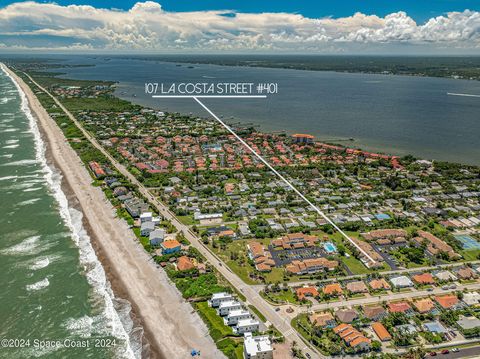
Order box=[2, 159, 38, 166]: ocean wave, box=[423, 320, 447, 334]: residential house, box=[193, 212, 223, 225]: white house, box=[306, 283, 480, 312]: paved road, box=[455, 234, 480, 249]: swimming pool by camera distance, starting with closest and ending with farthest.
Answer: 1. box=[423, 320, 447, 334]: residential house
2. box=[306, 283, 480, 312]: paved road
3. box=[455, 234, 480, 249]: swimming pool
4. box=[193, 212, 223, 225]: white house
5. box=[2, 159, 38, 166]: ocean wave

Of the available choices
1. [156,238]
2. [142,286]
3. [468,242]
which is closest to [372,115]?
[468,242]

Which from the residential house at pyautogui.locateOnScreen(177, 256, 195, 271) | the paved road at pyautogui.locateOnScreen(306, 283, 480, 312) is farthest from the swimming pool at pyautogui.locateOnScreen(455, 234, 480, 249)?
the residential house at pyautogui.locateOnScreen(177, 256, 195, 271)

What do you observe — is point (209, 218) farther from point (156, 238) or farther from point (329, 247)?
point (329, 247)

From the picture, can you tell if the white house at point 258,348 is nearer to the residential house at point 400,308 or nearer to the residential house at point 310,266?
the residential house at point 310,266

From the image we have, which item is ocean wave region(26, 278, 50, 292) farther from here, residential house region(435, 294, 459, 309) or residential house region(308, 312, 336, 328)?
residential house region(435, 294, 459, 309)

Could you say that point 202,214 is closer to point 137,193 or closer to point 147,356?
point 137,193
